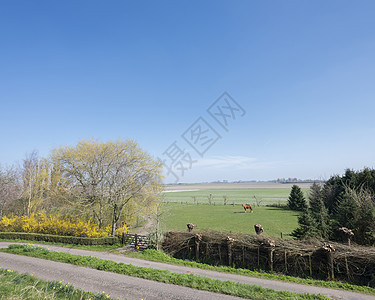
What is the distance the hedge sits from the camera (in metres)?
17.5

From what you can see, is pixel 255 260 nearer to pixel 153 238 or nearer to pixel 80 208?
pixel 153 238

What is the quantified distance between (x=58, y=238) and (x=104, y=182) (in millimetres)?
6402

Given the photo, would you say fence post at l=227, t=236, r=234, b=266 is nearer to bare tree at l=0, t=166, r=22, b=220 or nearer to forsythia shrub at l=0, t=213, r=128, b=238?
forsythia shrub at l=0, t=213, r=128, b=238

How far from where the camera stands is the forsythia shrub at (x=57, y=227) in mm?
18562

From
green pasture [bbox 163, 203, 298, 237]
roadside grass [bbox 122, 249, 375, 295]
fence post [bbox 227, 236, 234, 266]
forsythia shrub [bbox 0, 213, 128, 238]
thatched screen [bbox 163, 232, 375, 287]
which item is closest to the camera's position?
roadside grass [bbox 122, 249, 375, 295]

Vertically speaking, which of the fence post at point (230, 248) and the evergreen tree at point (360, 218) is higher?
the evergreen tree at point (360, 218)

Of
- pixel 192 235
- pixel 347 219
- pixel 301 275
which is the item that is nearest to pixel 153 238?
pixel 192 235

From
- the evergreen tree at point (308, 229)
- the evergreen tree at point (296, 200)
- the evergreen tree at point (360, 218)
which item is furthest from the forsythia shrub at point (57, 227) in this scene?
the evergreen tree at point (296, 200)

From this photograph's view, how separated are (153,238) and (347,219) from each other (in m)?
15.0

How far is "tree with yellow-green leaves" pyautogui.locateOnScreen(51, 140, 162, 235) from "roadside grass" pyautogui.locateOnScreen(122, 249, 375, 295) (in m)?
6.97

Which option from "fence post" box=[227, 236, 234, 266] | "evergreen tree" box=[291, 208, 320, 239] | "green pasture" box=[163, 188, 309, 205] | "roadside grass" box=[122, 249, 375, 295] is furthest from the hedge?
"green pasture" box=[163, 188, 309, 205]

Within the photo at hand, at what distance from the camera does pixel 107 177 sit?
68.0ft

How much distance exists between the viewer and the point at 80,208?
20.9 meters

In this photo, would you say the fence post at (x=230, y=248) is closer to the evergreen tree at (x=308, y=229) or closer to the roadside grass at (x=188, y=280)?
the roadside grass at (x=188, y=280)
